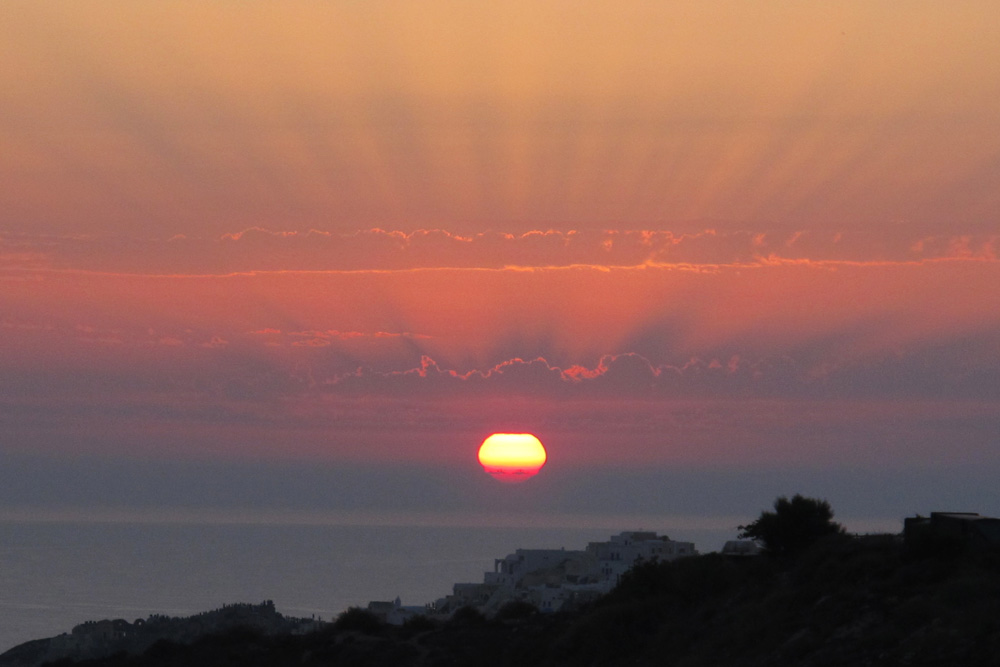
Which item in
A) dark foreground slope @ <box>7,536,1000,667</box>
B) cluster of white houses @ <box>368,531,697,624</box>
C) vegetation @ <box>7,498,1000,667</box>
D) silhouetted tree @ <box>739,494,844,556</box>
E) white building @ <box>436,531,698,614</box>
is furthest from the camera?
white building @ <box>436,531,698,614</box>

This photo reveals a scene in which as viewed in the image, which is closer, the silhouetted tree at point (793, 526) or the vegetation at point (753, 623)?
the vegetation at point (753, 623)

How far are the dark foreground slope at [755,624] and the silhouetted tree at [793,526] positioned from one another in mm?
814

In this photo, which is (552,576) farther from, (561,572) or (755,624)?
(755,624)

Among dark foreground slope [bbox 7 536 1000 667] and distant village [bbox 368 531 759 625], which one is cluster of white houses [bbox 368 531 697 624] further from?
dark foreground slope [bbox 7 536 1000 667]

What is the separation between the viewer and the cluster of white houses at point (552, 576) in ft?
278

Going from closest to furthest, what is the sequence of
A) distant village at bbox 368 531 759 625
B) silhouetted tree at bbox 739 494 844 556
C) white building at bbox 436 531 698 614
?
silhouetted tree at bbox 739 494 844 556, distant village at bbox 368 531 759 625, white building at bbox 436 531 698 614

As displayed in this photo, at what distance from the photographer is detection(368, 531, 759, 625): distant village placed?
3332 inches

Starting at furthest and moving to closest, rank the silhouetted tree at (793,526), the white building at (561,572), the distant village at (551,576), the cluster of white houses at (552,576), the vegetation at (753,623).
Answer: the white building at (561,572), the cluster of white houses at (552,576), the distant village at (551,576), the silhouetted tree at (793,526), the vegetation at (753,623)

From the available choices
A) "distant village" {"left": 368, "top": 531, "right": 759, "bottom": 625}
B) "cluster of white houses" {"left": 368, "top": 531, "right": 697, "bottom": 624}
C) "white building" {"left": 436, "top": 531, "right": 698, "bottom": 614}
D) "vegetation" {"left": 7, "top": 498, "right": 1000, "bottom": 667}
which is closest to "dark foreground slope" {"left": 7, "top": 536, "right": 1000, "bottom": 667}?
"vegetation" {"left": 7, "top": 498, "right": 1000, "bottom": 667}

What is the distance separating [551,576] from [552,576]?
15 centimetres

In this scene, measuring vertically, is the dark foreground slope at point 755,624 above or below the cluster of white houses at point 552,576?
below

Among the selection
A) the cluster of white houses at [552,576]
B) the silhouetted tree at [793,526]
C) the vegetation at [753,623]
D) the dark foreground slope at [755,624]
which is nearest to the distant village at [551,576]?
the cluster of white houses at [552,576]

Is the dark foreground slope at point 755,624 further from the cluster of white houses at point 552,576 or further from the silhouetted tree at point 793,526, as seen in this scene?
the cluster of white houses at point 552,576

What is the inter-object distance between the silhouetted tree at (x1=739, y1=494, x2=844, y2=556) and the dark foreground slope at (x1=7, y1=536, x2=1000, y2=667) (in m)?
0.81
